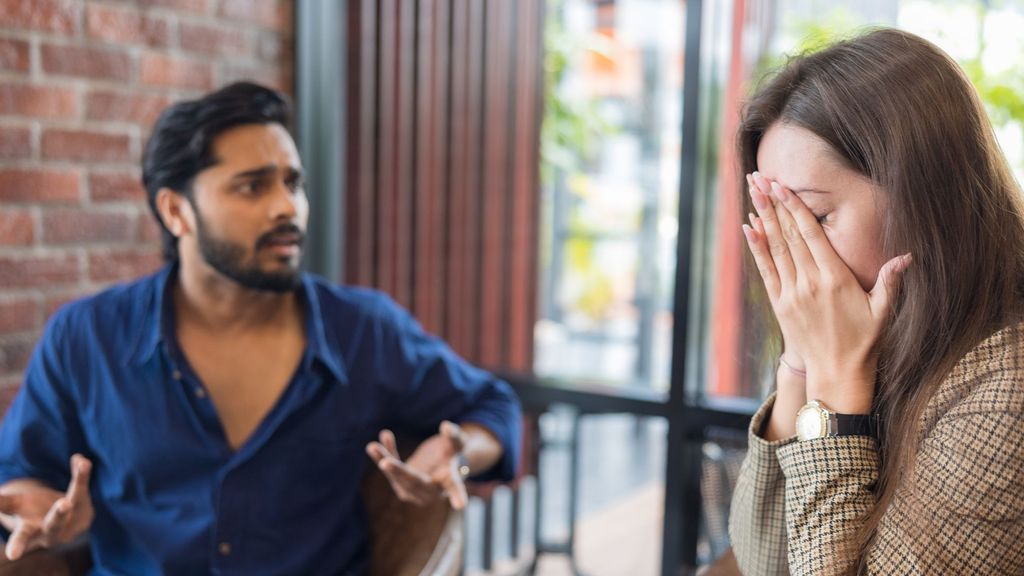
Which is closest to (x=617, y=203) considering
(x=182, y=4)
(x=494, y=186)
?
(x=494, y=186)

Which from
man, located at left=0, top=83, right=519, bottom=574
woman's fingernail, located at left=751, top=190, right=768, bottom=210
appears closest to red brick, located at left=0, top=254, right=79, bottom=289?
man, located at left=0, top=83, right=519, bottom=574

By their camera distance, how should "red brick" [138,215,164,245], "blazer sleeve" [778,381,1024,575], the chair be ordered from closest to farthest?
"blazer sleeve" [778,381,1024,575] → the chair → "red brick" [138,215,164,245]

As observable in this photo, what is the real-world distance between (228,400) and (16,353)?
554mm

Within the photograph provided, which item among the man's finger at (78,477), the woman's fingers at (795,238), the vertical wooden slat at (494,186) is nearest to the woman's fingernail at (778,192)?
the woman's fingers at (795,238)

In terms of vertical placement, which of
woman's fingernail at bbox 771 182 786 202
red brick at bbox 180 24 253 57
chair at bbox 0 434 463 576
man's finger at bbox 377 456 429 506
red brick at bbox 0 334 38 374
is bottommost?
chair at bbox 0 434 463 576

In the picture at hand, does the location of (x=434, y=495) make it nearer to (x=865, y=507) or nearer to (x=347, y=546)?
(x=347, y=546)

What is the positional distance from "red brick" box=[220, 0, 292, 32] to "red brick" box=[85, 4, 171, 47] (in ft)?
0.60

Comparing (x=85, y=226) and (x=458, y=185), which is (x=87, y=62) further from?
(x=458, y=185)

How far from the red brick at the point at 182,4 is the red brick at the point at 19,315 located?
681 mm

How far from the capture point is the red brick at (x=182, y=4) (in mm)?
1980

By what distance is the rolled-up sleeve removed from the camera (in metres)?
1.69

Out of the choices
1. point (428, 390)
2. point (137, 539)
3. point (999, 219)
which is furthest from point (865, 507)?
point (137, 539)

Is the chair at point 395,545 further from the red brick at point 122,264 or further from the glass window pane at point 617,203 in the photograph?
the glass window pane at point 617,203

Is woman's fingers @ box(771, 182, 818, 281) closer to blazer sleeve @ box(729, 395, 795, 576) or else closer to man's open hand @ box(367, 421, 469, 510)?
blazer sleeve @ box(729, 395, 795, 576)
